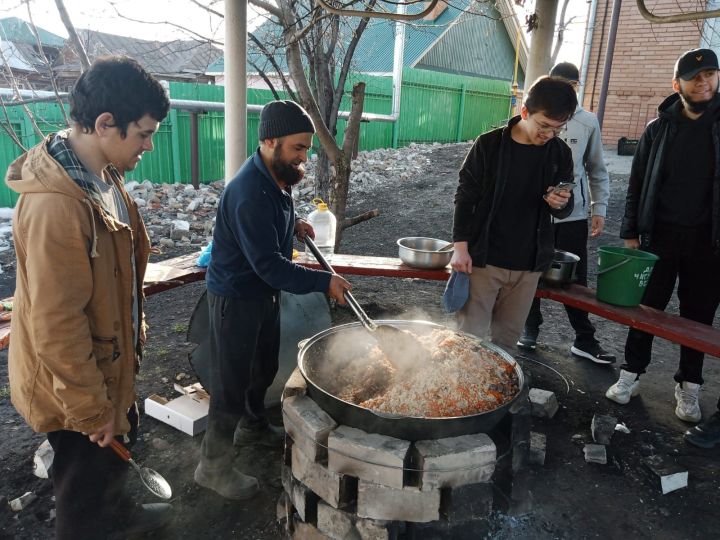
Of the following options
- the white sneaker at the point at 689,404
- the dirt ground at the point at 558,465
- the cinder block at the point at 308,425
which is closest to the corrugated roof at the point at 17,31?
the dirt ground at the point at 558,465

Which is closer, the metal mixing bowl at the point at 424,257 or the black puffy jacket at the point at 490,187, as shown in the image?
the black puffy jacket at the point at 490,187

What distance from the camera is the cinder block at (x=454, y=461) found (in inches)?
85.4

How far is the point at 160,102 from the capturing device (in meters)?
1.94

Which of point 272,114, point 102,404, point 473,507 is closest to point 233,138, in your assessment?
point 272,114

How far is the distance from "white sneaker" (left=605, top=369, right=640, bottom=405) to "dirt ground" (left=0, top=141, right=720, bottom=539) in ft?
0.21

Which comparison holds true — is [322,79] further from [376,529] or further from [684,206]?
[376,529]

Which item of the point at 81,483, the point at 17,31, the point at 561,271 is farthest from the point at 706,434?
the point at 17,31

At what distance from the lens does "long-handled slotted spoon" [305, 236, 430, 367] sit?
2.71 m

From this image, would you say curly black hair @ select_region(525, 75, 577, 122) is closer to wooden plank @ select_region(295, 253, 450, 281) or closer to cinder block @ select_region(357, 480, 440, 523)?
wooden plank @ select_region(295, 253, 450, 281)

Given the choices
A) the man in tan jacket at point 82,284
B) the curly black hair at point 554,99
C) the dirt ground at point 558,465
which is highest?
the curly black hair at point 554,99

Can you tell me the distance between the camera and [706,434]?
11.8ft

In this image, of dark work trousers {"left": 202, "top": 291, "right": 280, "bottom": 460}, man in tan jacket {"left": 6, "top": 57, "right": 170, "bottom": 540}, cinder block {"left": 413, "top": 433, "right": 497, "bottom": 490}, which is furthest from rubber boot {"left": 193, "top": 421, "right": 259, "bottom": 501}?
cinder block {"left": 413, "top": 433, "right": 497, "bottom": 490}

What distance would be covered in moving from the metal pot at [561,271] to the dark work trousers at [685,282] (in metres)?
0.53

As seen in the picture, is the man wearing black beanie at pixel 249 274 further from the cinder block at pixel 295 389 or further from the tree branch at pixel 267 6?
the tree branch at pixel 267 6
